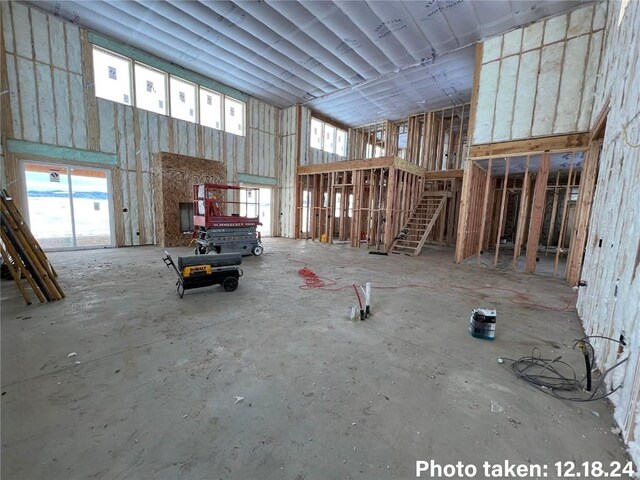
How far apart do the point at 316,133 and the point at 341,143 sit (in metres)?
1.98

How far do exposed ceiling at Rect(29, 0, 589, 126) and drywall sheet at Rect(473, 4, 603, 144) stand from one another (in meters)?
0.41

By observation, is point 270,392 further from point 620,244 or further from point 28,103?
point 28,103

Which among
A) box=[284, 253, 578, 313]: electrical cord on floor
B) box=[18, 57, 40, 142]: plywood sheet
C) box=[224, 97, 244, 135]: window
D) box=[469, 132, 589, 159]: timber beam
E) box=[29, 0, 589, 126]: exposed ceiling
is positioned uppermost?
box=[29, 0, 589, 126]: exposed ceiling

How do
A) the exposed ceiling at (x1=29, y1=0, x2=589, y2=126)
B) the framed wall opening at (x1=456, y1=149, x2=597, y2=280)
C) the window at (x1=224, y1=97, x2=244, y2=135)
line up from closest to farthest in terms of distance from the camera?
1. the framed wall opening at (x1=456, y1=149, x2=597, y2=280)
2. the exposed ceiling at (x1=29, y1=0, x2=589, y2=126)
3. the window at (x1=224, y1=97, x2=244, y2=135)

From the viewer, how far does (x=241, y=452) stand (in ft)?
5.02

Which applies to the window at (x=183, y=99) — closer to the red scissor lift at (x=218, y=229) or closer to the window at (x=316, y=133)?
the red scissor lift at (x=218, y=229)

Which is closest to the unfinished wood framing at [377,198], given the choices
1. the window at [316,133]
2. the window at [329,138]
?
the window at [316,133]

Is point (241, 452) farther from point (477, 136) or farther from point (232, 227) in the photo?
point (477, 136)

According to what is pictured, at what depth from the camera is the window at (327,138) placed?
13.7 meters

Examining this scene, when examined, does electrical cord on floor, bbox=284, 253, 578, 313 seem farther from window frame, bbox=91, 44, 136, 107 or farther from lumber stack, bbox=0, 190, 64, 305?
window frame, bbox=91, 44, 136, 107

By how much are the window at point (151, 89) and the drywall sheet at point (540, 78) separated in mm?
9839

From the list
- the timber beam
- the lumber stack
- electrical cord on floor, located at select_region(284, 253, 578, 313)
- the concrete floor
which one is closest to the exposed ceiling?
the timber beam

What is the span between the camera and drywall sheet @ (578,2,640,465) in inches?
71.8

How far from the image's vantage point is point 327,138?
14.4 metres
